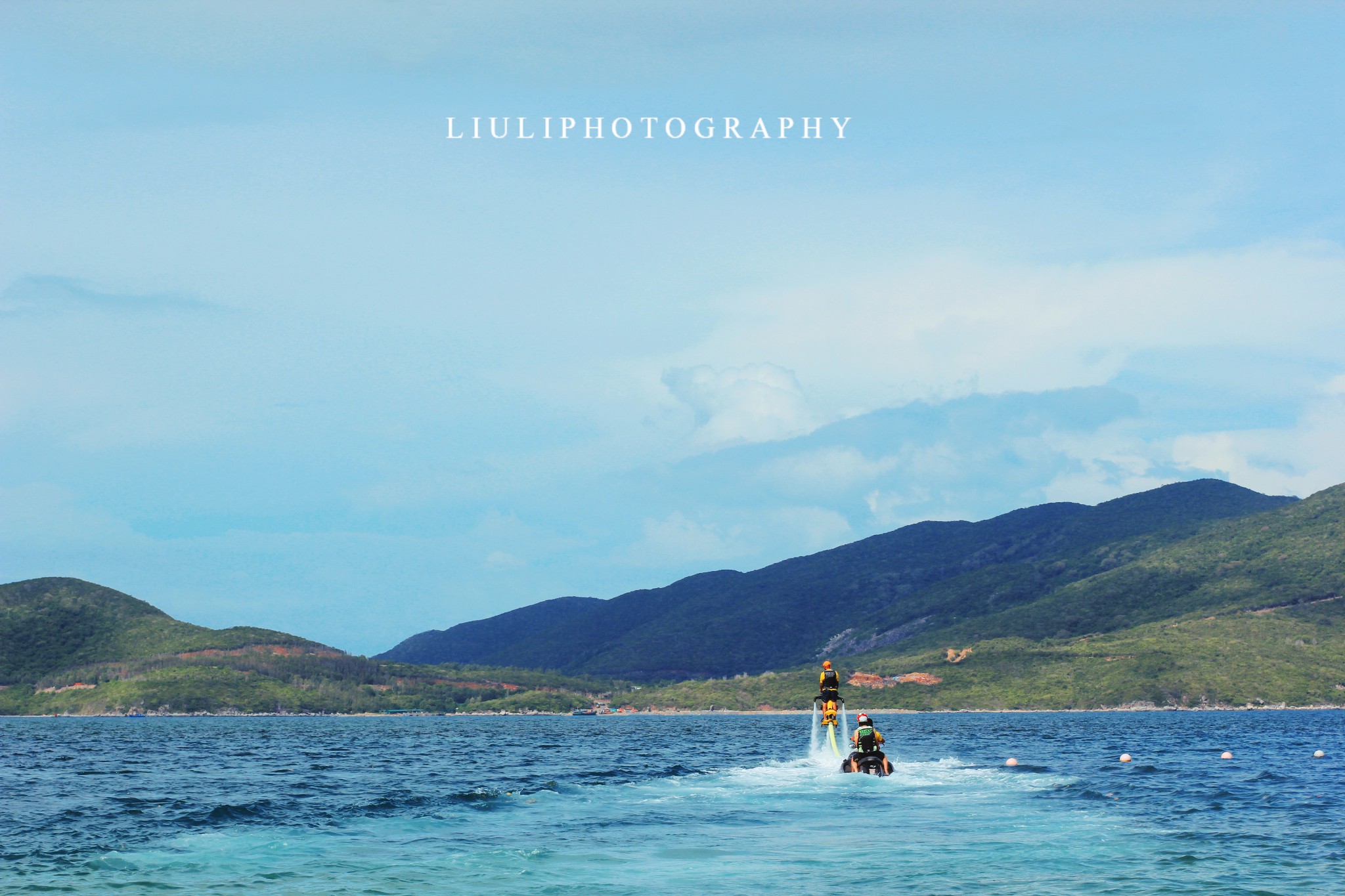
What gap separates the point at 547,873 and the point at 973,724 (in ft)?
570

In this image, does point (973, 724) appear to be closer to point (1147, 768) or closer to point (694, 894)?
point (1147, 768)

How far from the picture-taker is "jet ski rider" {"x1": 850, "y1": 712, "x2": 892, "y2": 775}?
68188 mm

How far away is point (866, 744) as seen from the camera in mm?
68125

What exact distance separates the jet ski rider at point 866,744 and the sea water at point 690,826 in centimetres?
114

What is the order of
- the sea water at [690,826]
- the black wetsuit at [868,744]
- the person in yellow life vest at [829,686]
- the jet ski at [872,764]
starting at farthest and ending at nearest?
the jet ski at [872,764] < the black wetsuit at [868,744] < the person in yellow life vest at [829,686] < the sea water at [690,826]

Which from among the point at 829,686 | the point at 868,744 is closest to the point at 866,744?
the point at 868,744

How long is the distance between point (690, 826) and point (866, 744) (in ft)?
68.0

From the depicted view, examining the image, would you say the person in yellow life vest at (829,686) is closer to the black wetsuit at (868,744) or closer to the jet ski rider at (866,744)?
the jet ski rider at (866,744)

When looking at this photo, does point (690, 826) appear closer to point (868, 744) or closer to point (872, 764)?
point (868, 744)

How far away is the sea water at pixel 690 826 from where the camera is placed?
36969 millimetres

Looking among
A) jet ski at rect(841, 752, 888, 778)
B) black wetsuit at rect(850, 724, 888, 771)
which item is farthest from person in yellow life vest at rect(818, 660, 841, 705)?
jet ski at rect(841, 752, 888, 778)

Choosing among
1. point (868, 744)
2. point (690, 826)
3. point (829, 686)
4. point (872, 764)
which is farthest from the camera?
point (872, 764)

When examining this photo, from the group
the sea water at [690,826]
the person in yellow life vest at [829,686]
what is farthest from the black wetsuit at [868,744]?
the person in yellow life vest at [829,686]

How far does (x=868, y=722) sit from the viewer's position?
227 feet
